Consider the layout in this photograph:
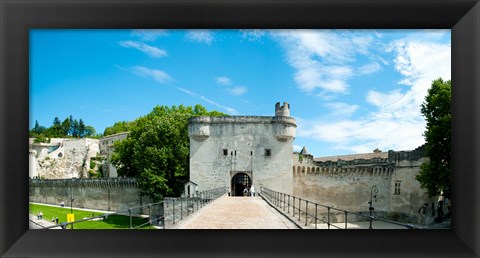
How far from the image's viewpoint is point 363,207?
2394 cm

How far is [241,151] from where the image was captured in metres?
22.4

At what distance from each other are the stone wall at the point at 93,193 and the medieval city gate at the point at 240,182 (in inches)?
218

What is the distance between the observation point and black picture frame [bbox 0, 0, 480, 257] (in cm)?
392

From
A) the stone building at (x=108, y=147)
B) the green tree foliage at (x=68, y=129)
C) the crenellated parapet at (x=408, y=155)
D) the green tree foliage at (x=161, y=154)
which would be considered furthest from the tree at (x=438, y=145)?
the green tree foliage at (x=68, y=129)

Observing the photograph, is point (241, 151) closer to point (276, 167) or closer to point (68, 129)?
point (276, 167)

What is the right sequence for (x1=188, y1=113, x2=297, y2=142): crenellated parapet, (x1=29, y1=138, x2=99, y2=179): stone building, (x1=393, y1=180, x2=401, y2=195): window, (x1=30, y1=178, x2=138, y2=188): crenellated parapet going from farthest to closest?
1. (x1=29, y1=138, x2=99, y2=179): stone building
2. (x1=30, y1=178, x2=138, y2=188): crenellated parapet
3. (x1=393, y1=180, x2=401, y2=195): window
4. (x1=188, y1=113, x2=297, y2=142): crenellated parapet

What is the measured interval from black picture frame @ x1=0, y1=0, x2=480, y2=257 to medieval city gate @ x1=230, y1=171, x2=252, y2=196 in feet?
60.0

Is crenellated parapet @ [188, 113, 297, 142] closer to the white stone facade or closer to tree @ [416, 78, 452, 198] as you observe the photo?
the white stone facade

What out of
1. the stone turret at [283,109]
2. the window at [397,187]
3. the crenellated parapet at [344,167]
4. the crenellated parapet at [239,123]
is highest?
the stone turret at [283,109]

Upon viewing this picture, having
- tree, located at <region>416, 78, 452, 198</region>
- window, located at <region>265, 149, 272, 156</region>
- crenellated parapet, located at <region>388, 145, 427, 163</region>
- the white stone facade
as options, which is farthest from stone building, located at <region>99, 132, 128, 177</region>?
tree, located at <region>416, 78, 452, 198</region>
